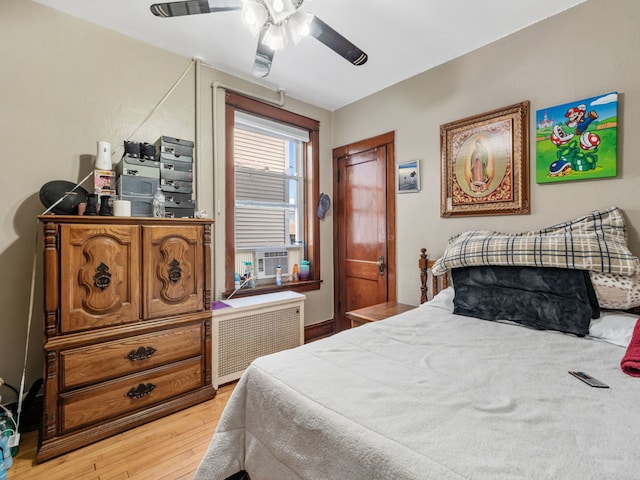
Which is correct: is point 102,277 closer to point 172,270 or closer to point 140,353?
point 172,270

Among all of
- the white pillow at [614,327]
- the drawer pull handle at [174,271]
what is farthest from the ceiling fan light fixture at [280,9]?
the white pillow at [614,327]

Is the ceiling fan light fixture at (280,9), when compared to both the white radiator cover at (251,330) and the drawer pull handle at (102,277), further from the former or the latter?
the white radiator cover at (251,330)

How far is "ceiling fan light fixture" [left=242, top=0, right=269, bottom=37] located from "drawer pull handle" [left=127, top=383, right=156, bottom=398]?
7.25 feet

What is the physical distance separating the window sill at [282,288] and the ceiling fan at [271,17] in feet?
6.57

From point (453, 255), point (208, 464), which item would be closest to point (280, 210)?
point (453, 255)

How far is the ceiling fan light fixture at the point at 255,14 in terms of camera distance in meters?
1.47

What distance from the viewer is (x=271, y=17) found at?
1.54 meters

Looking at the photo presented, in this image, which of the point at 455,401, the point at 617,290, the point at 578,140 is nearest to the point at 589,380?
the point at 455,401

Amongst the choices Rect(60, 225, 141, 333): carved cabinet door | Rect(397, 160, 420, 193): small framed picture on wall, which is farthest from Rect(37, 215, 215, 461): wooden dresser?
Rect(397, 160, 420, 193): small framed picture on wall

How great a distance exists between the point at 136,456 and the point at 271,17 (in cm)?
245

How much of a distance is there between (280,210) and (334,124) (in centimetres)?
125

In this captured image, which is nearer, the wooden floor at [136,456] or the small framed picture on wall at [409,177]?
the wooden floor at [136,456]

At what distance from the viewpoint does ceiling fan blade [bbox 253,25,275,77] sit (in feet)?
5.58

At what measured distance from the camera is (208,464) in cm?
112
